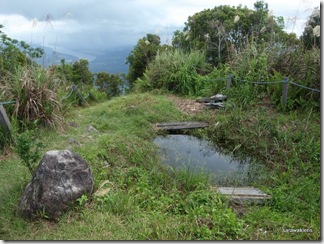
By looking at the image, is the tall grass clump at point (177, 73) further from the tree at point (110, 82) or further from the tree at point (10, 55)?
the tree at point (110, 82)

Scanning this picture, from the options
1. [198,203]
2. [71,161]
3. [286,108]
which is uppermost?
[286,108]

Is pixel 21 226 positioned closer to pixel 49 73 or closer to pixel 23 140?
pixel 23 140

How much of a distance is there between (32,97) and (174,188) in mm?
2847

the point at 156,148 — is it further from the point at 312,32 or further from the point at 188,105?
the point at 312,32

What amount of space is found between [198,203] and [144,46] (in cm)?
972

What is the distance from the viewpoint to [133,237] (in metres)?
2.68

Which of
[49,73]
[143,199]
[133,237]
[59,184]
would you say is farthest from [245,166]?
[49,73]

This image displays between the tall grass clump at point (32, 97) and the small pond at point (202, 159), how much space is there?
1.77 m

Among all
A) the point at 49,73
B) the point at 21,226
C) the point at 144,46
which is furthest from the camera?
the point at 144,46

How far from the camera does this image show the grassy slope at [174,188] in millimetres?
2750

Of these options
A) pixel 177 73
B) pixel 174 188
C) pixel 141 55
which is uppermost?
pixel 141 55

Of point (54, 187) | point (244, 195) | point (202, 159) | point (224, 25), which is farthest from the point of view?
point (224, 25)

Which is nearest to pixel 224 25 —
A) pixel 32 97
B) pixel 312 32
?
pixel 312 32

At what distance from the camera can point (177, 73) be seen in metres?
7.93
